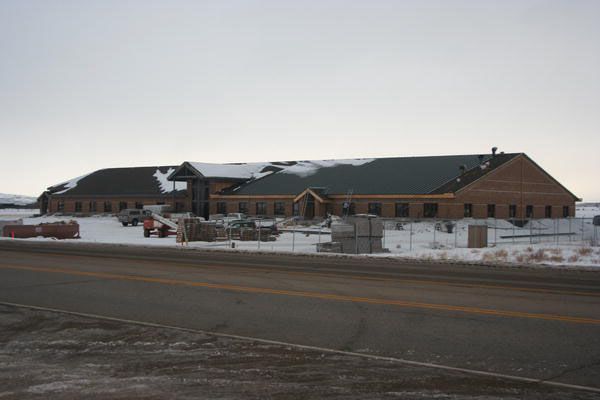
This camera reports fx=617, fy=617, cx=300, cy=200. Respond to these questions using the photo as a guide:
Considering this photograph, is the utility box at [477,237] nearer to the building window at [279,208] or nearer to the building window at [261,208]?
the building window at [279,208]

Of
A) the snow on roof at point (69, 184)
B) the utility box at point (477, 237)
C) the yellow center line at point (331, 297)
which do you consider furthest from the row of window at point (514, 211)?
the snow on roof at point (69, 184)

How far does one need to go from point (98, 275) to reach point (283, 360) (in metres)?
11.4

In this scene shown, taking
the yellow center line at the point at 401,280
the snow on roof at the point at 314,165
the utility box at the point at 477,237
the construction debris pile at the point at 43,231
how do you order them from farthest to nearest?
the snow on roof at the point at 314,165 < the construction debris pile at the point at 43,231 < the utility box at the point at 477,237 < the yellow center line at the point at 401,280

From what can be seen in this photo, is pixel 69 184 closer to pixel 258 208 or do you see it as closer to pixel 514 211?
pixel 258 208

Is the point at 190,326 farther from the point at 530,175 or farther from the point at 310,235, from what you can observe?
the point at 530,175

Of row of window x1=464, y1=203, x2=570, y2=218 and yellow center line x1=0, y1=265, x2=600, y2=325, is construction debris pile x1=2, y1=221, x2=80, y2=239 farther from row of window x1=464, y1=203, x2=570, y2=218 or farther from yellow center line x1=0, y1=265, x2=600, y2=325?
row of window x1=464, y1=203, x2=570, y2=218

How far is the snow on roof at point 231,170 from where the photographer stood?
72188 mm

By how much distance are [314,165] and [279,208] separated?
1168 cm

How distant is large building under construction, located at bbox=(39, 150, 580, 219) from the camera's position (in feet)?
190

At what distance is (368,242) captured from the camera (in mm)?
30797

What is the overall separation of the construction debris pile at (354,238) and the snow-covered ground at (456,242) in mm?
1293

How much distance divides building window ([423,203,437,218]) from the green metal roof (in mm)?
1204

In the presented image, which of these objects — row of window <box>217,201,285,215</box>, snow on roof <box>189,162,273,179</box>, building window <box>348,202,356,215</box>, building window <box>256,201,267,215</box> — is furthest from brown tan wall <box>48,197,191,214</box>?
building window <box>348,202,356,215</box>

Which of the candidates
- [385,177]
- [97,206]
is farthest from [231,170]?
[385,177]
